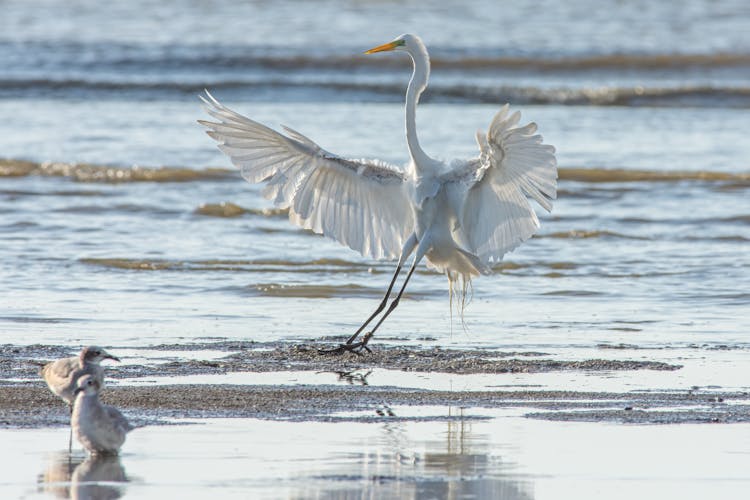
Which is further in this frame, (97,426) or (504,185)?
(504,185)

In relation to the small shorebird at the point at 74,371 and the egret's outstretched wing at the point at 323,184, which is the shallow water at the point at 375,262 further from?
the egret's outstretched wing at the point at 323,184

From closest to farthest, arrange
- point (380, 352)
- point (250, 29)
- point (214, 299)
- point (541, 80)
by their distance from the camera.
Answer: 1. point (380, 352)
2. point (214, 299)
3. point (541, 80)
4. point (250, 29)

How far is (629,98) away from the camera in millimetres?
25578

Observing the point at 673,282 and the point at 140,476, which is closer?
the point at 140,476

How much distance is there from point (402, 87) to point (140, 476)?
21.7 metres

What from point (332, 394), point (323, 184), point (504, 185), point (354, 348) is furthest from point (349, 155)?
point (332, 394)

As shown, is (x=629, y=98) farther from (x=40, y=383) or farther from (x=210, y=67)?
(x=40, y=383)

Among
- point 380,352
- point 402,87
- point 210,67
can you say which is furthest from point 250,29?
point 380,352

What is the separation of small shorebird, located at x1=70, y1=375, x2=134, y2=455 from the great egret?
8.62 ft

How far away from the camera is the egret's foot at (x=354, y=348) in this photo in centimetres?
809

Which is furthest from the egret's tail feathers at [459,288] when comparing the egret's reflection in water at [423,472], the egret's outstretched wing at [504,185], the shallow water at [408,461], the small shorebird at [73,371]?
the small shorebird at [73,371]

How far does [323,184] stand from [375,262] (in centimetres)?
281

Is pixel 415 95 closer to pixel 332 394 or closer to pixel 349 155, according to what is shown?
pixel 332 394

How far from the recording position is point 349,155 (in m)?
17.1
